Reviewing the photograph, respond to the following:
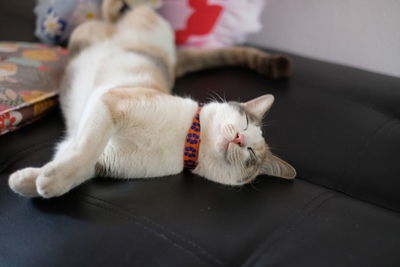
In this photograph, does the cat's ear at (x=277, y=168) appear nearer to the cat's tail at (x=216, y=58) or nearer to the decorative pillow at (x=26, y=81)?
the cat's tail at (x=216, y=58)

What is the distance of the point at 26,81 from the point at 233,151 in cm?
91

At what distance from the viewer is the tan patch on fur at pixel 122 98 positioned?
1190 mm

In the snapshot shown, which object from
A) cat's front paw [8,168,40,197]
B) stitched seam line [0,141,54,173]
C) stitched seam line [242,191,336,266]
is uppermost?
cat's front paw [8,168,40,197]

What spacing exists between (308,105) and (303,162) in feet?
1.21

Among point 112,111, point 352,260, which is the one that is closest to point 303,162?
point 352,260

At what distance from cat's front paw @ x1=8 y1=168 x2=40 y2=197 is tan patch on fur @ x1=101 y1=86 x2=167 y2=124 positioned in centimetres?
Result: 29

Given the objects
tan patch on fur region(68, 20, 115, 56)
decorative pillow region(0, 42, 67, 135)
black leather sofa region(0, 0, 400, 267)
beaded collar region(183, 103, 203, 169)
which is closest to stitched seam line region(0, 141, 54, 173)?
black leather sofa region(0, 0, 400, 267)

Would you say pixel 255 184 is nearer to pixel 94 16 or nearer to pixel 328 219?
pixel 328 219

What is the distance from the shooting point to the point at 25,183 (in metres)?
1.04

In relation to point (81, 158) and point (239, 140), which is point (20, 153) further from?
point (239, 140)

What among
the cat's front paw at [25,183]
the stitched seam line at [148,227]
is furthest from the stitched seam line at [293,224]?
the cat's front paw at [25,183]

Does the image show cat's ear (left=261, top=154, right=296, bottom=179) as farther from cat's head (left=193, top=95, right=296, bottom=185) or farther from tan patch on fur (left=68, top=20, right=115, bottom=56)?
tan patch on fur (left=68, top=20, right=115, bottom=56)

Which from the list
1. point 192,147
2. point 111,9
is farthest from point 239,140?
point 111,9

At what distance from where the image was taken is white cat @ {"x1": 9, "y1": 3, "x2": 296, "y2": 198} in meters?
1.07
